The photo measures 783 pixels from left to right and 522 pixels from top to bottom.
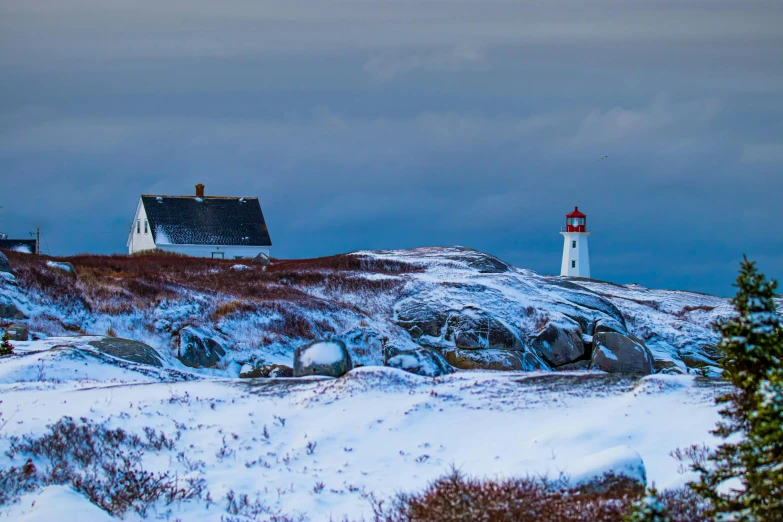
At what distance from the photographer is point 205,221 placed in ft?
254

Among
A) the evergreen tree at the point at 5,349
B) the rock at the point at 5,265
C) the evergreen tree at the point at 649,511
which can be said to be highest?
the rock at the point at 5,265

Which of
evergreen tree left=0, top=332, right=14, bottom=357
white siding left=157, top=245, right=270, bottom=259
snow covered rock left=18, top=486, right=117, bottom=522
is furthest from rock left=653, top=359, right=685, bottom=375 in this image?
white siding left=157, top=245, right=270, bottom=259

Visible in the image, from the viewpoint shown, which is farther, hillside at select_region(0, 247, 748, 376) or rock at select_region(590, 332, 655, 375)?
hillside at select_region(0, 247, 748, 376)

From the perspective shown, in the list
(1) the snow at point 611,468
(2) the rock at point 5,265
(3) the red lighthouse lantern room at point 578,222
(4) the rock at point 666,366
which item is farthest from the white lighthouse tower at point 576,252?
(1) the snow at point 611,468

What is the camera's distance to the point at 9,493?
13430 mm

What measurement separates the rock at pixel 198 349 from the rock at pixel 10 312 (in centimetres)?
655

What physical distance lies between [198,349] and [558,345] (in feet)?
57.6

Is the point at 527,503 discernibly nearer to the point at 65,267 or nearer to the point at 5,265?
the point at 5,265

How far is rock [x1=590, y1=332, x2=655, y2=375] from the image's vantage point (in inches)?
1334

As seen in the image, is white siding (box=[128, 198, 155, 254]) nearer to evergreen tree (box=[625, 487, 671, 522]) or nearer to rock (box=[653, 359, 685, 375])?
rock (box=[653, 359, 685, 375])

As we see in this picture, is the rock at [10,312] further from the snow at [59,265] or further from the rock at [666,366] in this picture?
the rock at [666,366]

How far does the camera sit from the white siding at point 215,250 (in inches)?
2923

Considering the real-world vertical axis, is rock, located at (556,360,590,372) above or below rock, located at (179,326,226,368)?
below

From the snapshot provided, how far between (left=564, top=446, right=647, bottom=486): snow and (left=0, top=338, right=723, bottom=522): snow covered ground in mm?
27
